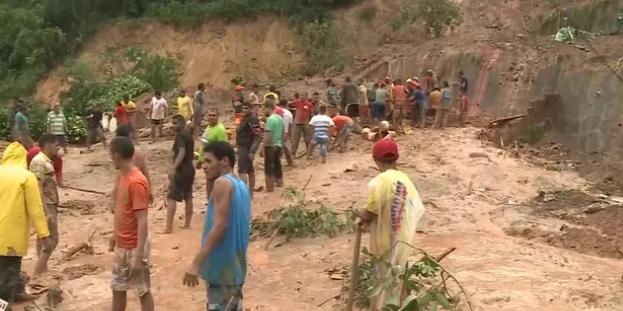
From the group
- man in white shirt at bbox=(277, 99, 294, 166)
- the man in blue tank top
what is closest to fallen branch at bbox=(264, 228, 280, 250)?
the man in blue tank top

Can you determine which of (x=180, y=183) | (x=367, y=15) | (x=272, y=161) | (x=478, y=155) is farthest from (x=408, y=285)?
(x=367, y=15)

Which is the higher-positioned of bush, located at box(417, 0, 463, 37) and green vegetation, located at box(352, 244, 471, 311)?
bush, located at box(417, 0, 463, 37)

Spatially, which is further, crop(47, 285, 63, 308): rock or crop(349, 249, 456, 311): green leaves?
crop(47, 285, 63, 308): rock

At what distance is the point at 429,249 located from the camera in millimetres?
9227

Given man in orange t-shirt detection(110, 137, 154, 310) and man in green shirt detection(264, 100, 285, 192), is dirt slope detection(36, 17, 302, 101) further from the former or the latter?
man in orange t-shirt detection(110, 137, 154, 310)

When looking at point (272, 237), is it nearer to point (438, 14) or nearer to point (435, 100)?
point (435, 100)

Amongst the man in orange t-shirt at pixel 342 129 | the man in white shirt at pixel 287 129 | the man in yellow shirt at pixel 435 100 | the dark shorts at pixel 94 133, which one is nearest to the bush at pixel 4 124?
the dark shorts at pixel 94 133

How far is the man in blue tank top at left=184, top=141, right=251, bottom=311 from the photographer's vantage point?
509 centimetres

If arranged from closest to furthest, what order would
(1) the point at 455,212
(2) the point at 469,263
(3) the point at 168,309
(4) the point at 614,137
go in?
(3) the point at 168,309
(2) the point at 469,263
(1) the point at 455,212
(4) the point at 614,137

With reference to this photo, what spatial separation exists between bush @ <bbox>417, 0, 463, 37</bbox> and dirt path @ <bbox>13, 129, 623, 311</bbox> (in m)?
12.7

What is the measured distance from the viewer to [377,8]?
33.4m

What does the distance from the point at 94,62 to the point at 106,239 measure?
22.8 metres

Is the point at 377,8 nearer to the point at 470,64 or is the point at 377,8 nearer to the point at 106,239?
the point at 470,64

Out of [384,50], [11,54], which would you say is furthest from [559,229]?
[11,54]
